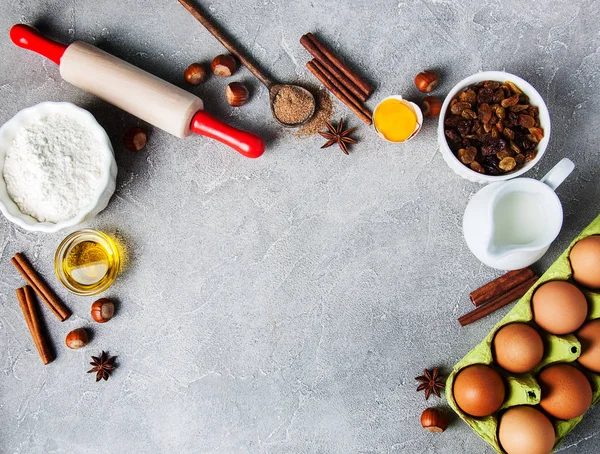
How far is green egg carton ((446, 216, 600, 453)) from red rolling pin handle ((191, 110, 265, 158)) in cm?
65

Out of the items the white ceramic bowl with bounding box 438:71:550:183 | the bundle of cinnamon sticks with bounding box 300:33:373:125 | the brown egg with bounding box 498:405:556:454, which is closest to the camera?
the brown egg with bounding box 498:405:556:454

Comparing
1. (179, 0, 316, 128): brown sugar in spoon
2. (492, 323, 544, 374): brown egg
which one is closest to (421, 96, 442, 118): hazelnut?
(179, 0, 316, 128): brown sugar in spoon

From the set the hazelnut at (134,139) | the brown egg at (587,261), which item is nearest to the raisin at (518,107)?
the brown egg at (587,261)

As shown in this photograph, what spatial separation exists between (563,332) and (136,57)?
3.72ft

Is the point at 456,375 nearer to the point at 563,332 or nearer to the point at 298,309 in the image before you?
the point at 563,332

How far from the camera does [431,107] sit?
1.33 m

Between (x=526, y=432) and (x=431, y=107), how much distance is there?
723 millimetres

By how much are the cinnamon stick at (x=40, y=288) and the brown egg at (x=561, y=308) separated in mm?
1071

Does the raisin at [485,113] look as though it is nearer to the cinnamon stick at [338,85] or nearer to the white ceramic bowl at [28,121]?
the cinnamon stick at [338,85]

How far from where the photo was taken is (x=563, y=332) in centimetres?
116

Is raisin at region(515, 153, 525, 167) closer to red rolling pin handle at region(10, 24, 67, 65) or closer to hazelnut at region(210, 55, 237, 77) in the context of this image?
hazelnut at region(210, 55, 237, 77)

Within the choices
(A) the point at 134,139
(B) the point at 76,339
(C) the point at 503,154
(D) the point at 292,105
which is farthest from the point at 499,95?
(B) the point at 76,339

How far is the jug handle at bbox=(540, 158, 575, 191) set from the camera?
1146 millimetres

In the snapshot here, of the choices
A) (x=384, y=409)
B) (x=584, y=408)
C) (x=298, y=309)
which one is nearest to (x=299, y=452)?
(x=384, y=409)
